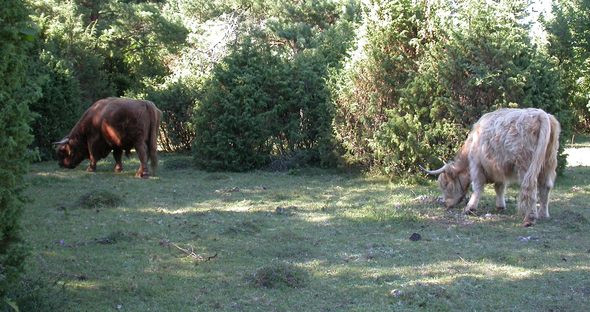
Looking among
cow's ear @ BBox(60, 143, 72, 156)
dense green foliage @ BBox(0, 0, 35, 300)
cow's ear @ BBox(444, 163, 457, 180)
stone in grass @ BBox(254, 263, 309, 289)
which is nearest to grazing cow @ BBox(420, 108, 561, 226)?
cow's ear @ BBox(444, 163, 457, 180)

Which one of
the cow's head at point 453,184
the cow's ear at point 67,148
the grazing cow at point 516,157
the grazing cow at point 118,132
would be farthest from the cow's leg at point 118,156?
the grazing cow at point 516,157

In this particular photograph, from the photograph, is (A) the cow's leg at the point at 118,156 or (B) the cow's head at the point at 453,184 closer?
(B) the cow's head at the point at 453,184

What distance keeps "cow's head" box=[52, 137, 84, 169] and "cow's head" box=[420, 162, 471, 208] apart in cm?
1053

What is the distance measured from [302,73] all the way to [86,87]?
9.44 meters

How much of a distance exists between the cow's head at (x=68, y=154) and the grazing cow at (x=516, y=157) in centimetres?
1076

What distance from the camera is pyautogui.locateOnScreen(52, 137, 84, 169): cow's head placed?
574 inches

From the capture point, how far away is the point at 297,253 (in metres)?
6.85

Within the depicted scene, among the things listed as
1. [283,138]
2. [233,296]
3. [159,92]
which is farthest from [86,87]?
[233,296]

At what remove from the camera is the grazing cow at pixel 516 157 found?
8055 mm

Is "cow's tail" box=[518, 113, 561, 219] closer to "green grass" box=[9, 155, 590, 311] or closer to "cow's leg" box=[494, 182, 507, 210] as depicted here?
"green grass" box=[9, 155, 590, 311]

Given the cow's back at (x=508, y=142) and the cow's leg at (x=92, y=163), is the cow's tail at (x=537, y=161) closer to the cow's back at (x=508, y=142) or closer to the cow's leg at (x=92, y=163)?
the cow's back at (x=508, y=142)

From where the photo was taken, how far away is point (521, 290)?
17.7ft

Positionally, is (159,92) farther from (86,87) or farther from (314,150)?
(314,150)

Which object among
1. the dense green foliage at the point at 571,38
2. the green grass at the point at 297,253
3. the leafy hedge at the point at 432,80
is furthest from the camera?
the dense green foliage at the point at 571,38
